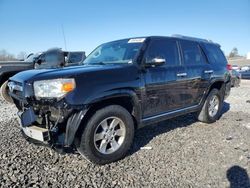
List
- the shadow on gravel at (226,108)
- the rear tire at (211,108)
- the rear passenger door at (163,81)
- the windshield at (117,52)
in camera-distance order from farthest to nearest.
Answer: the shadow on gravel at (226,108) < the rear tire at (211,108) < the windshield at (117,52) < the rear passenger door at (163,81)

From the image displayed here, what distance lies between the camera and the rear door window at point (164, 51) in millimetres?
4441

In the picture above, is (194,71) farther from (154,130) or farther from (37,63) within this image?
(37,63)

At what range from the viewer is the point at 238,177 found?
3496 mm

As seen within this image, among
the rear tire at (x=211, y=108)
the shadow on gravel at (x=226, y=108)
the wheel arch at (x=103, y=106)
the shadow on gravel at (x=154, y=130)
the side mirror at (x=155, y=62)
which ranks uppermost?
the side mirror at (x=155, y=62)

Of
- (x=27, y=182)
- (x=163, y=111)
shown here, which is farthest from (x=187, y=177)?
(x=27, y=182)

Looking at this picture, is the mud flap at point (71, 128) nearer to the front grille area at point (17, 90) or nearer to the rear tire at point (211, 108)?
the front grille area at point (17, 90)

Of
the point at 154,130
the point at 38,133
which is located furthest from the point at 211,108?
the point at 38,133

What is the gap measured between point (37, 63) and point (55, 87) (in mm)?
6886

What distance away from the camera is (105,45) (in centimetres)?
532

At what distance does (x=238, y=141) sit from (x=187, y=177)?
1995 mm

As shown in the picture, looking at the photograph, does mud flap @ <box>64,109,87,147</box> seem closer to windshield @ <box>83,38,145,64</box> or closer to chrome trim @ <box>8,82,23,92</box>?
chrome trim @ <box>8,82,23,92</box>

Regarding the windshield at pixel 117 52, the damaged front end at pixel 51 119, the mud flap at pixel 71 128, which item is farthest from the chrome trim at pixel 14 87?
the windshield at pixel 117 52

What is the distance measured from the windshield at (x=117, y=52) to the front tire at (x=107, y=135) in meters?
1.01

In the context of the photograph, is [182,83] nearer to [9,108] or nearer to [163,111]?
[163,111]
